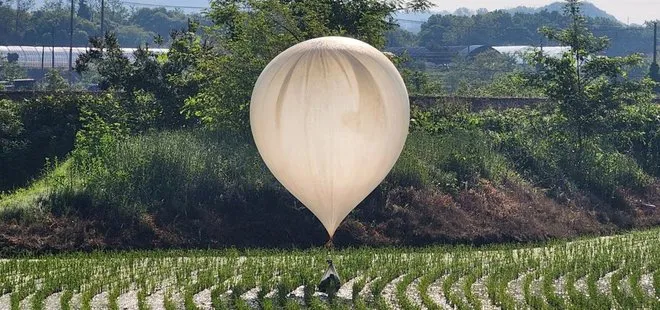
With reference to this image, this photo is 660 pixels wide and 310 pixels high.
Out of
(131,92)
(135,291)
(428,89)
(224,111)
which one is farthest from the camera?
(428,89)

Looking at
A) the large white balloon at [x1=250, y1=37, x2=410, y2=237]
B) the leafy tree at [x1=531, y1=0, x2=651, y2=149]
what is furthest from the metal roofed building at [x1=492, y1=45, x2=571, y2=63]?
the large white balloon at [x1=250, y1=37, x2=410, y2=237]

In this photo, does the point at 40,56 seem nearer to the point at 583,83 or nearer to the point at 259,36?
the point at 583,83

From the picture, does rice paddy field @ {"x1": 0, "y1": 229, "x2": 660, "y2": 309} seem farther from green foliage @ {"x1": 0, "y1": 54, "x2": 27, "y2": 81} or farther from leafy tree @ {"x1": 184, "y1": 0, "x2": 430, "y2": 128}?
green foliage @ {"x1": 0, "y1": 54, "x2": 27, "y2": 81}

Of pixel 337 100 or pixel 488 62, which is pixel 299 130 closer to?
pixel 337 100

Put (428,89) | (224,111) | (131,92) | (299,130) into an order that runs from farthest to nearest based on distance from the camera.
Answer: (428,89), (131,92), (224,111), (299,130)

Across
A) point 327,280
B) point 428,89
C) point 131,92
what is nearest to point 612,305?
point 327,280

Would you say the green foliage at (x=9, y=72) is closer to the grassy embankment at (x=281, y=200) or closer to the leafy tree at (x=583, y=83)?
the grassy embankment at (x=281, y=200)

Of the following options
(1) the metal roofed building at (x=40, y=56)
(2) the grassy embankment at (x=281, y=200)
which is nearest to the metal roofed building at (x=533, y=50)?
(2) the grassy embankment at (x=281, y=200)
